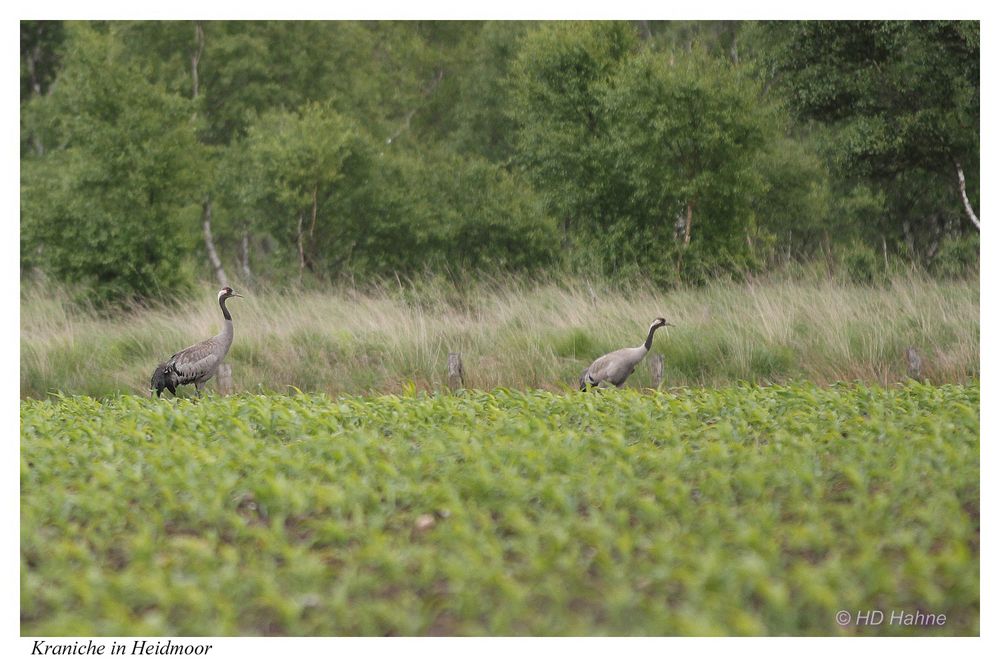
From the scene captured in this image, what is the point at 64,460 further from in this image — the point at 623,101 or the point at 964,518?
the point at 623,101

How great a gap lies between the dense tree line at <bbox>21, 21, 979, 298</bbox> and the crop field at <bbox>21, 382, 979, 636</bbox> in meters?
10.5

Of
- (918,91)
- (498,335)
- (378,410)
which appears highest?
(918,91)

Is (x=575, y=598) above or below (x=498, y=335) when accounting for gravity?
above

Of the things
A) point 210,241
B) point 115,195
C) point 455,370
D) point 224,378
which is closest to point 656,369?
point 455,370

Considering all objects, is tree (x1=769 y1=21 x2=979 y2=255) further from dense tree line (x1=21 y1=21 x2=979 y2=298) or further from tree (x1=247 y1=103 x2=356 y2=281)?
tree (x1=247 y1=103 x2=356 y2=281)

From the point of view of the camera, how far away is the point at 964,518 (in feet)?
18.6

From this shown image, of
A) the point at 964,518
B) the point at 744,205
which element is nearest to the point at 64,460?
the point at 964,518

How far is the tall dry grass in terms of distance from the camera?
1320 cm

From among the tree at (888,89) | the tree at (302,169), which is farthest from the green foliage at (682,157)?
→ the tree at (302,169)

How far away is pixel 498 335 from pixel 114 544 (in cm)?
921

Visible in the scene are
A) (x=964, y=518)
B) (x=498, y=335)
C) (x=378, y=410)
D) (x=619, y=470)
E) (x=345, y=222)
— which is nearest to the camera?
(x=964, y=518)

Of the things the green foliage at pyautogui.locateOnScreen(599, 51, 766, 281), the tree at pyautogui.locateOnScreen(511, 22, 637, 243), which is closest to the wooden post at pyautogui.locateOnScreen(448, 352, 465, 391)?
the green foliage at pyautogui.locateOnScreen(599, 51, 766, 281)

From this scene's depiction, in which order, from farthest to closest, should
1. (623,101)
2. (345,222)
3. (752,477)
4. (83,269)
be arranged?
(345,222) < (83,269) < (623,101) < (752,477)

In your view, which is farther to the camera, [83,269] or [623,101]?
Result: [83,269]
